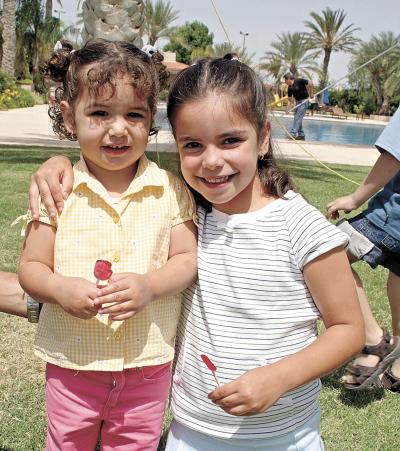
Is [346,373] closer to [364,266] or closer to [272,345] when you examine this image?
[272,345]

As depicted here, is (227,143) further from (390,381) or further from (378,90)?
(378,90)

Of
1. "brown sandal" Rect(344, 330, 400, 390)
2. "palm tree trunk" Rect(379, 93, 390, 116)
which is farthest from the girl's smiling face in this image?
"palm tree trunk" Rect(379, 93, 390, 116)

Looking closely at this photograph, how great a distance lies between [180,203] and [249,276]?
0.31 meters

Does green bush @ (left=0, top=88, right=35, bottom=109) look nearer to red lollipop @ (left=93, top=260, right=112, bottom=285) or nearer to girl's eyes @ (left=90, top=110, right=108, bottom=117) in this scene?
girl's eyes @ (left=90, top=110, right=108, bottom=117)

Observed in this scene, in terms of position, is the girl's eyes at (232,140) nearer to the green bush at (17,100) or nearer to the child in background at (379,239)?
the child in background at (379,239)

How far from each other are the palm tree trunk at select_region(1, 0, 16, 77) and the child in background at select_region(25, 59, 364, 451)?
23278 mm

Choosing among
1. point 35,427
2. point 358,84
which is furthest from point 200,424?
point 358,84

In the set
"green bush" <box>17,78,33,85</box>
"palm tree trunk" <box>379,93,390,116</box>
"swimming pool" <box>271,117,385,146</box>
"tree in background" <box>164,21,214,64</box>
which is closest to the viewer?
"swimming pool" <box>271,117,385,146</box>

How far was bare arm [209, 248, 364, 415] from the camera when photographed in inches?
55.2

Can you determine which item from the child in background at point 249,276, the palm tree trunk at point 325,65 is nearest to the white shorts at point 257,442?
the child in background at point 249,276

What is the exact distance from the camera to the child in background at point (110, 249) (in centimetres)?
167

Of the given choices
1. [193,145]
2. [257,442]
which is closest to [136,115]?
[193,145]

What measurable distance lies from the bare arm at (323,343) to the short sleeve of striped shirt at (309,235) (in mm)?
21

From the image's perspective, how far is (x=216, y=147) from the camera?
1.57 m
